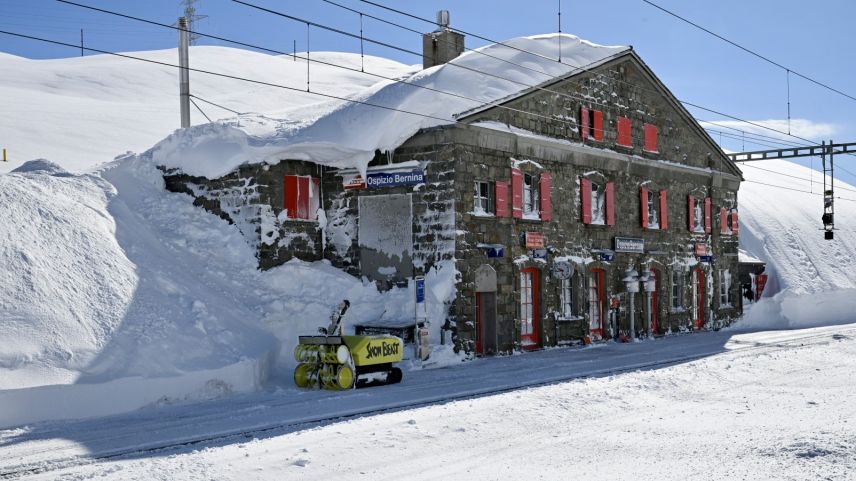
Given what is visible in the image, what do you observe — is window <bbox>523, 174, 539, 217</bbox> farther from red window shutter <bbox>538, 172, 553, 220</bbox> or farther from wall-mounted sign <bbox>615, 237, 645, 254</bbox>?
wall-mounted sign <bbox>615, 237, 645, 254</bbox>

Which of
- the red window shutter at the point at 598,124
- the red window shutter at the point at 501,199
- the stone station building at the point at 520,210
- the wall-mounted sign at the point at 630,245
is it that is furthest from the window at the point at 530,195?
the wall-mounted sign at the point at 630,245

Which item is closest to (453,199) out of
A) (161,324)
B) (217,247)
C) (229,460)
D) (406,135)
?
(406,135)

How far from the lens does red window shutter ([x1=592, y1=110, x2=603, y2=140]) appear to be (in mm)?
28578

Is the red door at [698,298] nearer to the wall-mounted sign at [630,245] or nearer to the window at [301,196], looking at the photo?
the wall-mounted sign at [630,245]

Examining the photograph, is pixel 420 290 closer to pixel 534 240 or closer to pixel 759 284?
pixel 534 240

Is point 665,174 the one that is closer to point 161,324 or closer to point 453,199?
point 453,199

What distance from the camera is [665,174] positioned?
32.7m

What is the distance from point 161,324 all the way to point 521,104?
1192cm

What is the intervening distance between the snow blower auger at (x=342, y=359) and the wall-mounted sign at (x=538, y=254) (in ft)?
27.4

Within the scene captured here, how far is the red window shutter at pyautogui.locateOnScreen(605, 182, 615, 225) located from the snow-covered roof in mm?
4543

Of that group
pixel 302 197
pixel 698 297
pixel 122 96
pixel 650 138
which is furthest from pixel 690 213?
pixel 122 96

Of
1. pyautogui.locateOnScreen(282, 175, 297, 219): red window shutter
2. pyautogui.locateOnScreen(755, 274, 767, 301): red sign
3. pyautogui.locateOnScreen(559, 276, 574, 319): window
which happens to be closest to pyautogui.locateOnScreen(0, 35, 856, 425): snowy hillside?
pyautogui.locateOnScreen(282, 175, 297, 219): red window shutter

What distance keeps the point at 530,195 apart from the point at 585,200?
2.67m

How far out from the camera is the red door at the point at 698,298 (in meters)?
34.5
